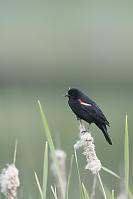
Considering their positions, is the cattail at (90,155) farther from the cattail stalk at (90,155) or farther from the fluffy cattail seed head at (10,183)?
the fluffy cattail seed head at (10,183)

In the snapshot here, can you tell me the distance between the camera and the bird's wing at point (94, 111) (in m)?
3.12

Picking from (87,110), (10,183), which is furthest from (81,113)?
(10,183)

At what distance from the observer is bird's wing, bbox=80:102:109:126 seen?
312 cm

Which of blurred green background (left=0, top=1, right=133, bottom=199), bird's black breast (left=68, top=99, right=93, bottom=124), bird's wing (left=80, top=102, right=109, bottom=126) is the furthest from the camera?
blurred green background (left=0, top=1, right=133, bottom=199)

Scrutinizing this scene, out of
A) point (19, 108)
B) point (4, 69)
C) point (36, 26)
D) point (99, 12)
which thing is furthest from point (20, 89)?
point (99, 12)

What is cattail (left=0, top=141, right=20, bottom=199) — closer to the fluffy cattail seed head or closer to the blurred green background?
the fluffy cattail seed head

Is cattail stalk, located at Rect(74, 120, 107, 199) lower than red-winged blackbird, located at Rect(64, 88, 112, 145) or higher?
lower

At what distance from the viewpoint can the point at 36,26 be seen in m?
37.0

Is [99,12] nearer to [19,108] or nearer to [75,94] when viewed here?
[19,108]

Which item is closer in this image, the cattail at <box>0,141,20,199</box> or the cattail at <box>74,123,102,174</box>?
the cattail at <box>0,141,20,199</box>

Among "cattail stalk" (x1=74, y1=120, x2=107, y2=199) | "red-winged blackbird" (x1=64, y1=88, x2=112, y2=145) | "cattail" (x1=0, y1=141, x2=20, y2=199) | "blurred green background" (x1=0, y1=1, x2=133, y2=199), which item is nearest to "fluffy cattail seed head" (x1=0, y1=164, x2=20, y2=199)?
"cattail" (x1=0, y1=141, x2=20, y2=199)

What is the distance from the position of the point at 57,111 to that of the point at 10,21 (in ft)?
83.0

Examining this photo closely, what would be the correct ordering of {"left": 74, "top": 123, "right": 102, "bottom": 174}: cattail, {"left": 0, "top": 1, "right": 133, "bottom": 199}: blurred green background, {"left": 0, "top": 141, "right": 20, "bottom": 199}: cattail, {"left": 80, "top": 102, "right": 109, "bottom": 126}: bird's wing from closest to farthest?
{"left": 0, "top": 141, "right": 20, "bottom": 199}: cattail → {"left": 74, "top": 123, "right": 102, "bottom": 174}: cattail → {"left": 80, "top": 102, "right": 109, "bottom": 126}: bird's wing → {"left": 0, "top": 1, "right": 133, "bottom": 199}: blurred green background

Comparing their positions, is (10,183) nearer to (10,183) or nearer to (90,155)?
(10,183)
